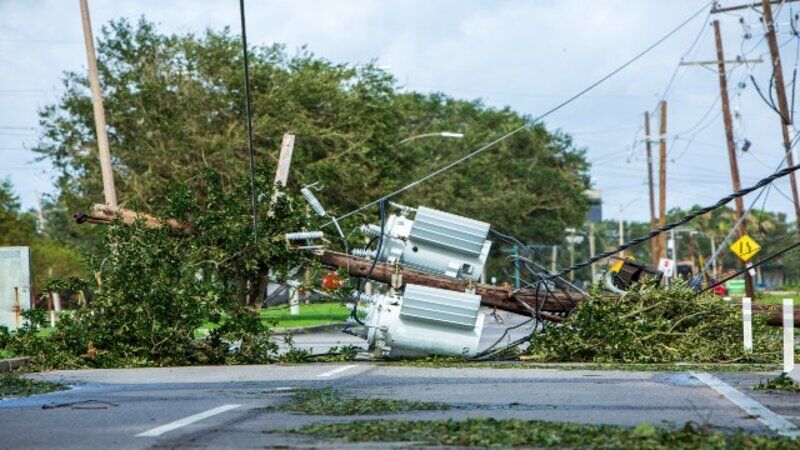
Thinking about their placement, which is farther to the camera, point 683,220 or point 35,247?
point 35,247

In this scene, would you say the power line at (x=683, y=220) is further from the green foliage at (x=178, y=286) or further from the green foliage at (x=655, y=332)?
the green foliage at (x=178, y=286)

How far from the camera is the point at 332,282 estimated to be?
60.1 feet

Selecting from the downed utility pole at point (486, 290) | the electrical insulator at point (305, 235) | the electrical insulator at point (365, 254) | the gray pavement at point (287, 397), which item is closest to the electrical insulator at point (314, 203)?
the electrical insulator at point (305, 235)

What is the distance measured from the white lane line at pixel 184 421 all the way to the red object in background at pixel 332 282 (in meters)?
7.29

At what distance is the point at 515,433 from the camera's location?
326 inches

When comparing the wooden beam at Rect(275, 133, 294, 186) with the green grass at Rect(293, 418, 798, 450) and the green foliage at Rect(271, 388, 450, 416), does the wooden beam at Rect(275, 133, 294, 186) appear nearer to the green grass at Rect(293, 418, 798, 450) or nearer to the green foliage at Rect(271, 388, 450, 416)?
the green foliage at Rect(271, 388, 450, 416)

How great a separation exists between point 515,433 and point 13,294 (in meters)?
15.9

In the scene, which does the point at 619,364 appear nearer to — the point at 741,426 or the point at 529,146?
the point at 741,426

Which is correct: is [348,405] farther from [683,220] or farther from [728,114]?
[728,114]

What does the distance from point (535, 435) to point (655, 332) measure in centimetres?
963

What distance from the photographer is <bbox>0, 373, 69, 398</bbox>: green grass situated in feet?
42.2

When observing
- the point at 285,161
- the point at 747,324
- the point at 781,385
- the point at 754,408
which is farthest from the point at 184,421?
the point at 285,161

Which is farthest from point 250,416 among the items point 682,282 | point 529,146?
point 529,146

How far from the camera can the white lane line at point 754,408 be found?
8.68 meters
